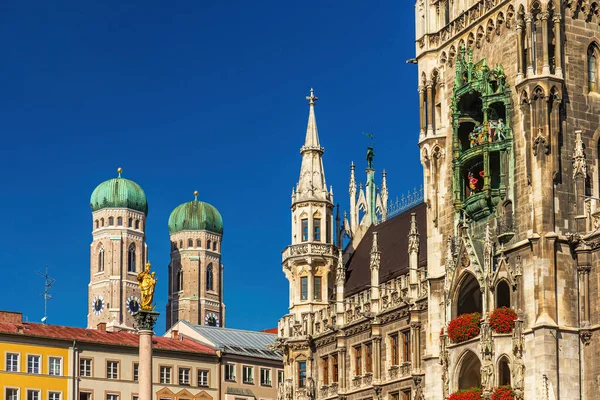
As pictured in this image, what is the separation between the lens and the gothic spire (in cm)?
8925

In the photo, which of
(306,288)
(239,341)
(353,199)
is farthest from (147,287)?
(239,341)

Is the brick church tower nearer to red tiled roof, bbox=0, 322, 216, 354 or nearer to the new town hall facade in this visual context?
the new town hall facade

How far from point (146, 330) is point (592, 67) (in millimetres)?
25025

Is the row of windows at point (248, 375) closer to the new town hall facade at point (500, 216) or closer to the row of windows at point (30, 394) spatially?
the row of windows at point (30, 394)

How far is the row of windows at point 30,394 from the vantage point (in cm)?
10019

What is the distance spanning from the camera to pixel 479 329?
211 feet

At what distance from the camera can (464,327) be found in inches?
2559

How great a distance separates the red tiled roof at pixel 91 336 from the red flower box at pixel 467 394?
45.6 m

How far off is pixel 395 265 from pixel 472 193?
1539cm

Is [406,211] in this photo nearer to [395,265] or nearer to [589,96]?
[395,265]

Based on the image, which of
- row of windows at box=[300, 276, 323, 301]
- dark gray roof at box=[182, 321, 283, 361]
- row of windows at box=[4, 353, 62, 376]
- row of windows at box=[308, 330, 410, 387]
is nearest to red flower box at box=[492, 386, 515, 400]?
row of windows at box=[308, 330, 410, 387]

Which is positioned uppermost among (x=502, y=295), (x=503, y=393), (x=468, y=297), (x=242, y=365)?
(x=242, y=365)

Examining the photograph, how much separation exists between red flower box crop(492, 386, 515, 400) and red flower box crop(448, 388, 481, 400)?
1.51 metres

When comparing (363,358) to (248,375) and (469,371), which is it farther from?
→ (248,375)
